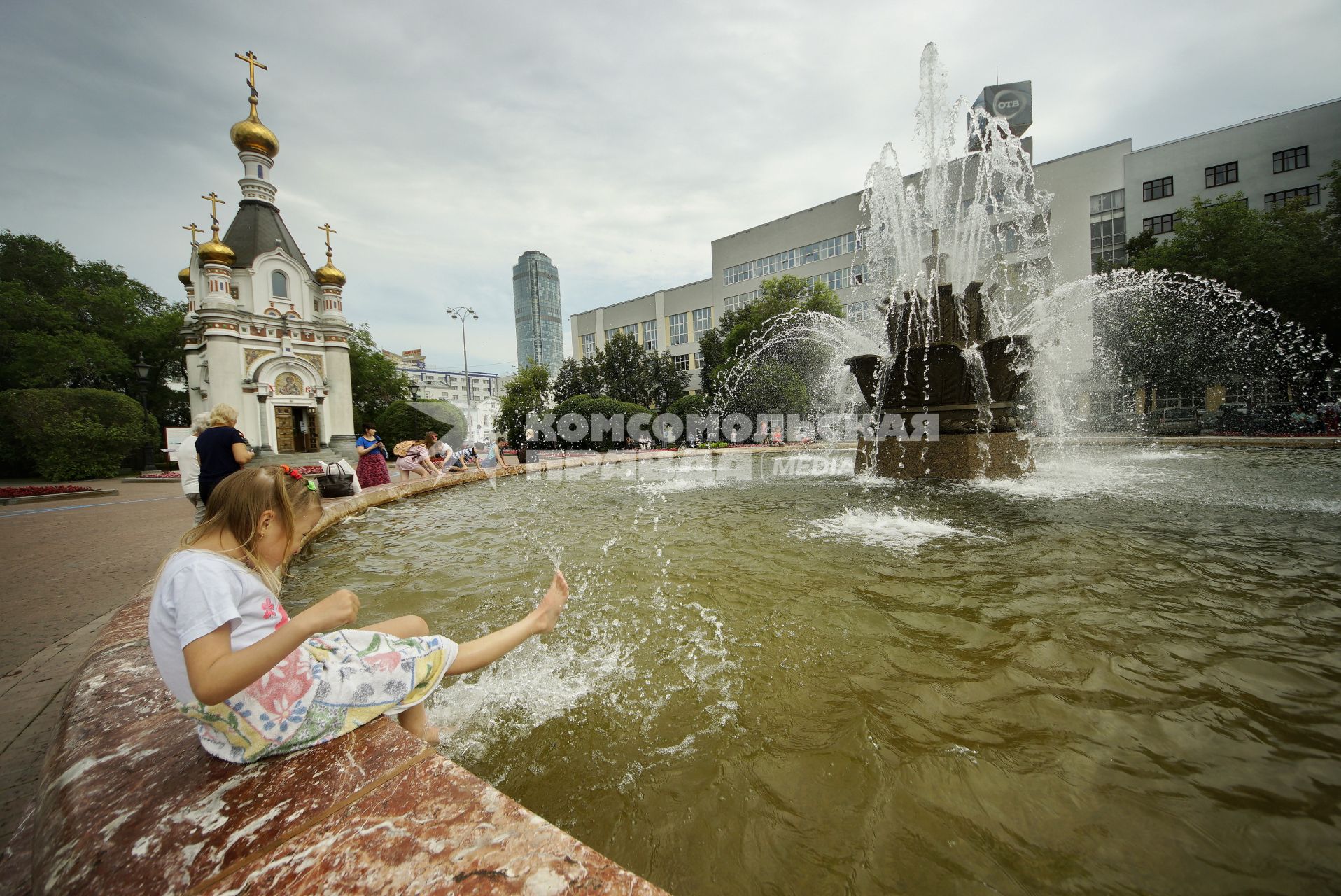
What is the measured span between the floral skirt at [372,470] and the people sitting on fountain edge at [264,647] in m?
10.1

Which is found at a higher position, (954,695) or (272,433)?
(272,433)

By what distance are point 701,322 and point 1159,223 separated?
3551 centimetres

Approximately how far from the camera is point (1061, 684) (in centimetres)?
249

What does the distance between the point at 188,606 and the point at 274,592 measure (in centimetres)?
37

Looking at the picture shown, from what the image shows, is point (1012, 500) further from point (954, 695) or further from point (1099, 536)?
point (954, 695)

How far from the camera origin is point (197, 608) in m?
1.48

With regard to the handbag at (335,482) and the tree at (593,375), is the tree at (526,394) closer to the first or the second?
the tree at (593,375)

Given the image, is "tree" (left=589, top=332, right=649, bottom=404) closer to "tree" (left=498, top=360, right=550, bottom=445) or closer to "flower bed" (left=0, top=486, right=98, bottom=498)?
"tree" (left=498, top=360, right=550, bottom=445)

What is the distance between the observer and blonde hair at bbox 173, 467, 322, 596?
1.73 m

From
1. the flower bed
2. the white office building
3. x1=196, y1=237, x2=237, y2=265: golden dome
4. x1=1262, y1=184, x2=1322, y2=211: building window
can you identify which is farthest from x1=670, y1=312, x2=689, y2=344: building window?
the flower bed

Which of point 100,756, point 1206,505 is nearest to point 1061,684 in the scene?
point 100,756

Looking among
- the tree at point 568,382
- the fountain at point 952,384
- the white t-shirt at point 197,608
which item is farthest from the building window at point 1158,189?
the white t-shirt at point 197,608

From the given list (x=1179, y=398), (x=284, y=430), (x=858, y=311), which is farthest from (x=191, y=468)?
(x=858, y=311)

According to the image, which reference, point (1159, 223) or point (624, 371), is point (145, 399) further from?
point (1159, 223)
